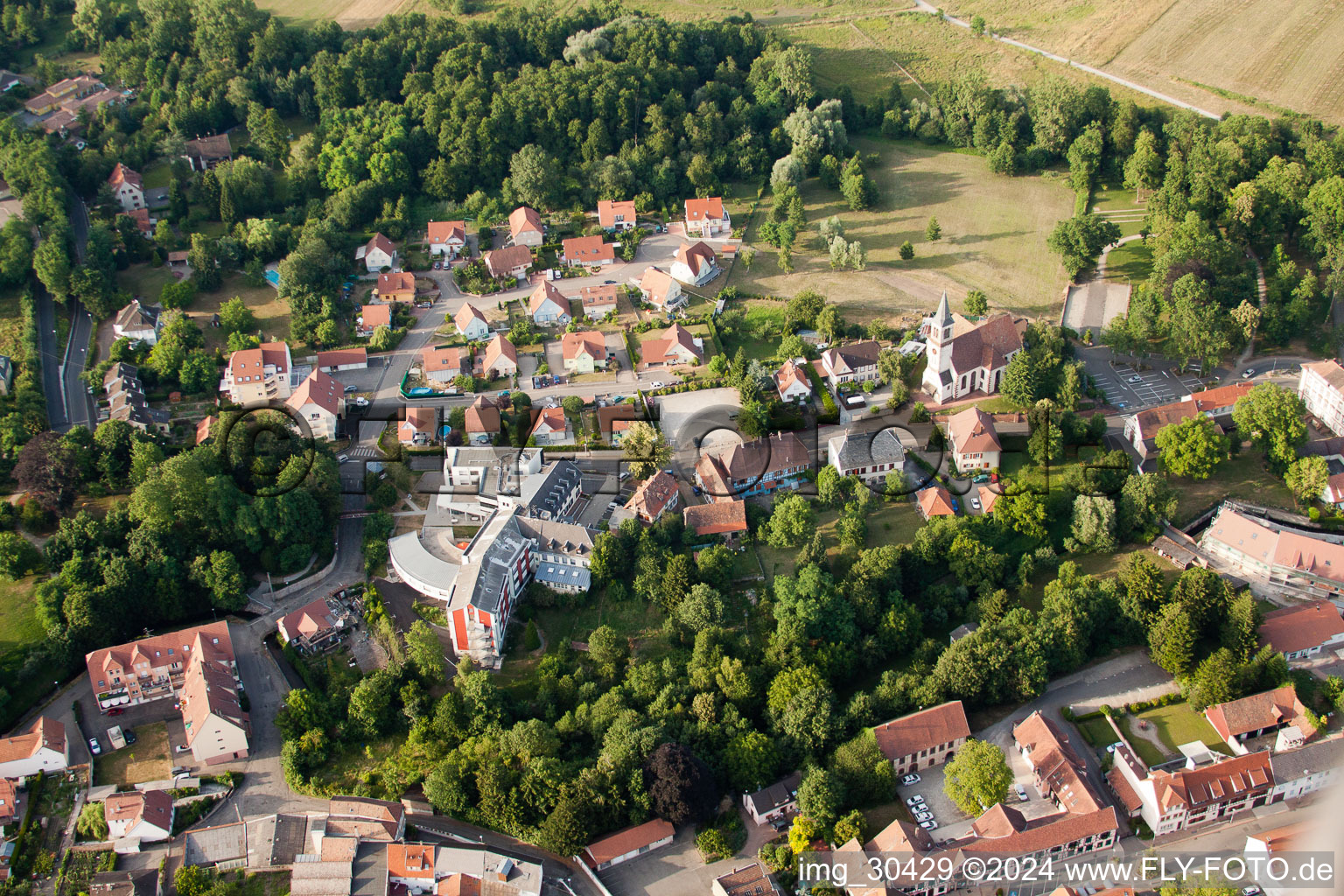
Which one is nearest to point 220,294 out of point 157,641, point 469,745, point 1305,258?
point 157,641

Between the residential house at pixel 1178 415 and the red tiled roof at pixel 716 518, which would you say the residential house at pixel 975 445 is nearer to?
the residential house at pixel 1178 415

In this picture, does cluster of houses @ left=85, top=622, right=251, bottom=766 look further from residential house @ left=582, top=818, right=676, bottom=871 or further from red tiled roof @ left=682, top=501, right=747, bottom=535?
red tiled roof @ left=682, top=501, right=747, bottom=535

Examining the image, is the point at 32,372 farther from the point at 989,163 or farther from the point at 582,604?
the point at 989,163

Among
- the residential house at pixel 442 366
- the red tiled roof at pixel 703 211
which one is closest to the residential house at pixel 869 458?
the residential house at pixel 442 366

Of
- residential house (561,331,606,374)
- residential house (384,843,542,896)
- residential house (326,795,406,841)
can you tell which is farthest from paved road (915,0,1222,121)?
residential house (326,795,406,841)

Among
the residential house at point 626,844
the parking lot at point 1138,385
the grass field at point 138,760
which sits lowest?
the residential house at point 626,844

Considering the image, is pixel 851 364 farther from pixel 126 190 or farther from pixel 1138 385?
pixel 126 190
